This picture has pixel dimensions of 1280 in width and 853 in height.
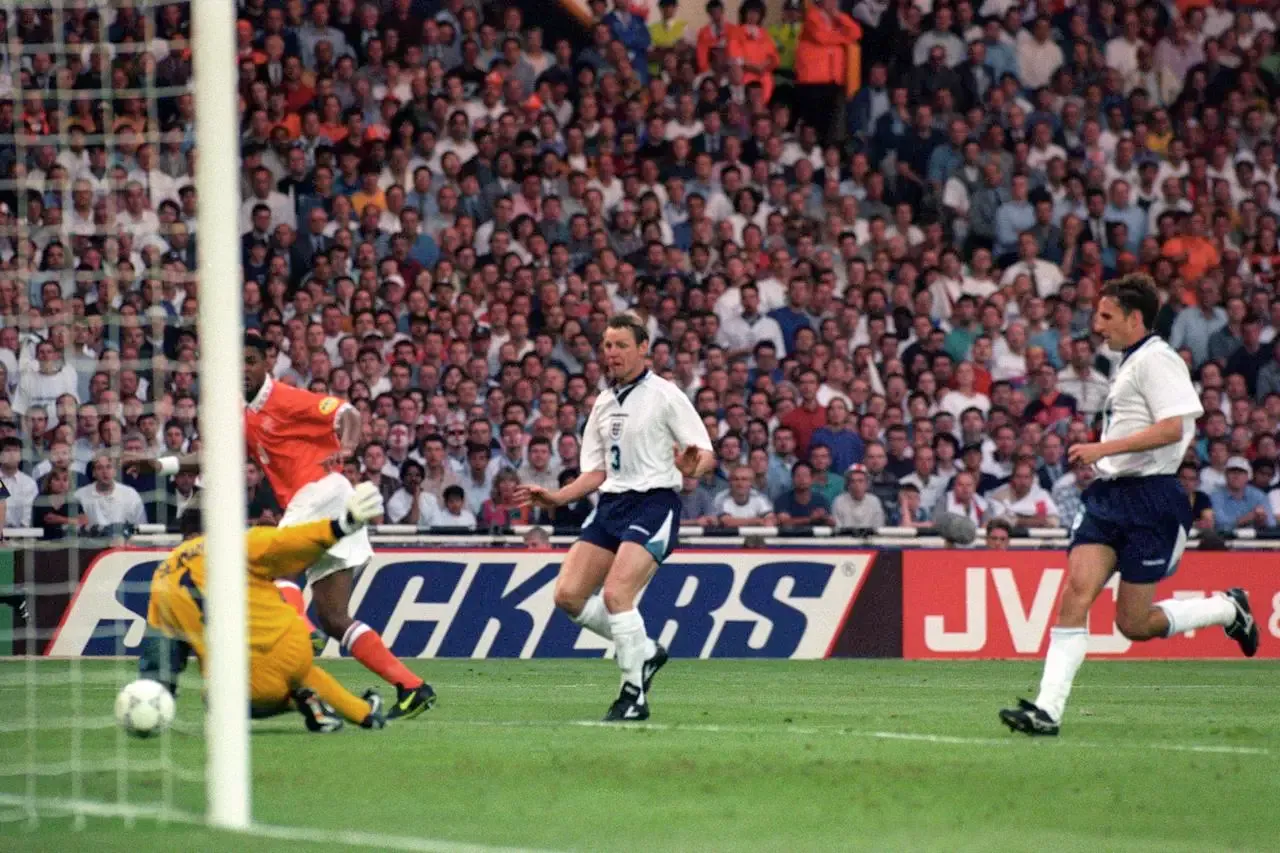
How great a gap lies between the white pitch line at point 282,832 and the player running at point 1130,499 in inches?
165

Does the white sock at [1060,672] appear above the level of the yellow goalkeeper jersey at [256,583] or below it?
below

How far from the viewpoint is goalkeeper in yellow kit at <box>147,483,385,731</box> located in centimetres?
951

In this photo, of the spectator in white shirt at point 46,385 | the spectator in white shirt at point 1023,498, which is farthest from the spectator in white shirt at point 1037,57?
the spectator in white shirt at point 46,385

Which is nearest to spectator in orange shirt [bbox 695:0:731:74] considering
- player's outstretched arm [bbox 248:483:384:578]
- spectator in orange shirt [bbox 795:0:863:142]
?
spectator in orange shirt [bbox 795:0:863:142]

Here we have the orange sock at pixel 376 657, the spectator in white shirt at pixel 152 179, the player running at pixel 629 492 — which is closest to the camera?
the orange sock at pixel 376 657

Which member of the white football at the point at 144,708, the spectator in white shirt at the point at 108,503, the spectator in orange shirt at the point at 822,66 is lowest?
the spectator in white shirt at the point at 108,503

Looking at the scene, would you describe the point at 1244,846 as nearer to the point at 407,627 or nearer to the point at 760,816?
the point at 760,816

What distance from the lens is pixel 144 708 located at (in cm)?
920

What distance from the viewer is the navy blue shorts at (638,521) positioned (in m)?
11.5

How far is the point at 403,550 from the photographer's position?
1811cm

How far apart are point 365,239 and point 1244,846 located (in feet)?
49.7

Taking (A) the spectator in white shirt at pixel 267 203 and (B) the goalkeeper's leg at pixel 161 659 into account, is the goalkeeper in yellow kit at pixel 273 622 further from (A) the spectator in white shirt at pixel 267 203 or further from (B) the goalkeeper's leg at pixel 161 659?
(A) the spectator in white shirt at pixel 267 203

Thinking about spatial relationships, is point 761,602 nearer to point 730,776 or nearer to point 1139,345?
point 1139,345

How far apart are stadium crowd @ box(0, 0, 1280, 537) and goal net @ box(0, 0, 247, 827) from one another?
0.26 ft
